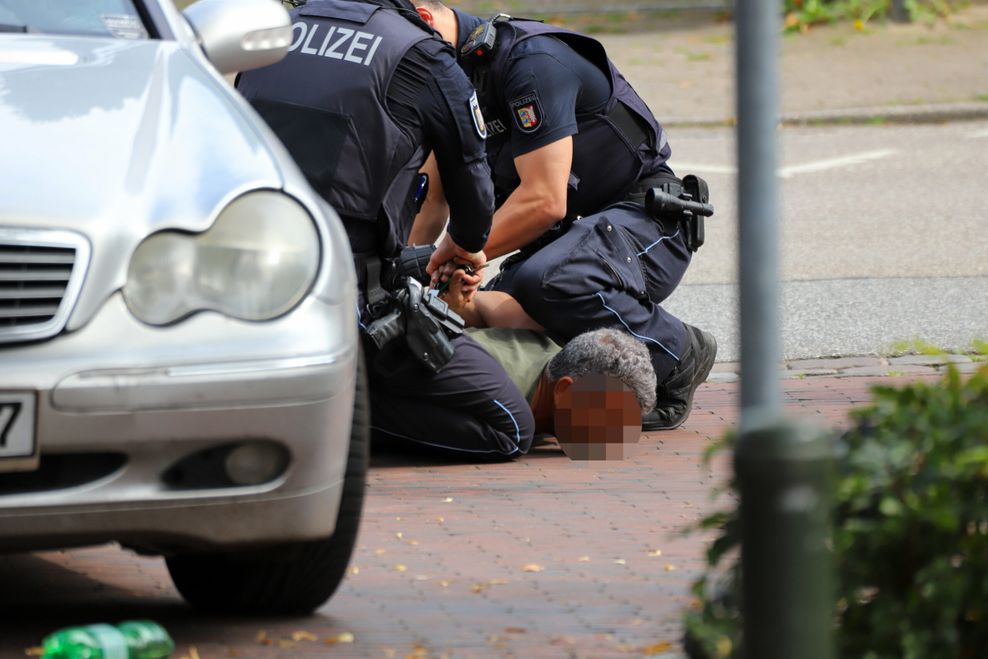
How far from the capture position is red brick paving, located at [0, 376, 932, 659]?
3.42 meters

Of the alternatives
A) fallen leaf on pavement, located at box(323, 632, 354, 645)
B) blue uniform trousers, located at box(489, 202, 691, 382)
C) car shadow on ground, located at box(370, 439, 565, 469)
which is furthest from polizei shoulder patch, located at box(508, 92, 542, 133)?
fallen leaf on pavement, located at box(323, 632, 354, 645)

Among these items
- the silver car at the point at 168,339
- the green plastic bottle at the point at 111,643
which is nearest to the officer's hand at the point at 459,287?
the silver car at the point at 168,339

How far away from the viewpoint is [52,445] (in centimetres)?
296

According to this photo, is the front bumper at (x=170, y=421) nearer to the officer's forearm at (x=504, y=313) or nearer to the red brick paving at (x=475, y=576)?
the red brick paving at (x=475, y=576)

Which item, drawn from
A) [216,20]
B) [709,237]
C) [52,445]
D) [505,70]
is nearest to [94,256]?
[52,445]

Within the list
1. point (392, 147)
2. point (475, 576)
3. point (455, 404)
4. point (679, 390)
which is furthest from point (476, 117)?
point (475, 576)

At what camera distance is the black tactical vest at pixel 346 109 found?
500 centimetres

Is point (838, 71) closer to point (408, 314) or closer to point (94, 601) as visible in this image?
point (408, 314)

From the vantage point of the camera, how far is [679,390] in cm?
574

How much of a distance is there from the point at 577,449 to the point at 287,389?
2.38 m

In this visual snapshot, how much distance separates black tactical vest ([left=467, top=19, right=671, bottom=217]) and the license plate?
3.16 m

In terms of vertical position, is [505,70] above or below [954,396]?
below

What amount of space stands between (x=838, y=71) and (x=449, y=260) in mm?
9421

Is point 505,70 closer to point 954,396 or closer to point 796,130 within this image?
point 954,396
